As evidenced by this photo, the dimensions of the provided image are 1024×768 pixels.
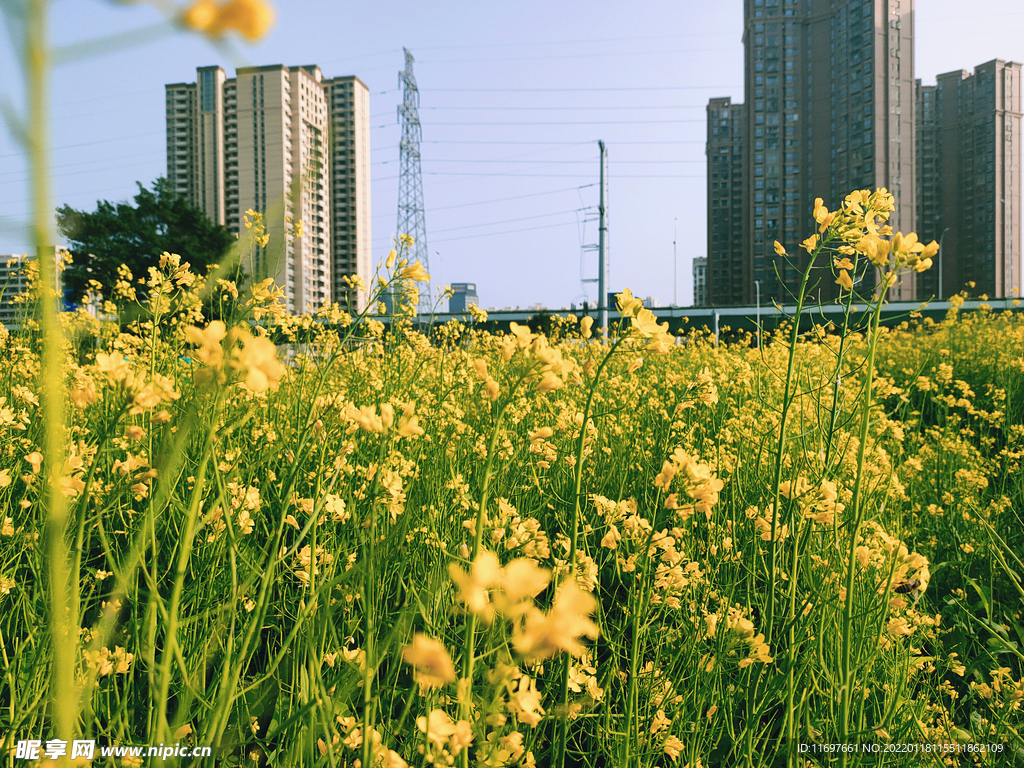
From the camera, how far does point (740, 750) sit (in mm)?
1047

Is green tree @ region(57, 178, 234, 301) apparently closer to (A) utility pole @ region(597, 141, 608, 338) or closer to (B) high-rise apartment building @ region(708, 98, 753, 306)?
(A) utility pole @ region(597, 141, 608, 338)

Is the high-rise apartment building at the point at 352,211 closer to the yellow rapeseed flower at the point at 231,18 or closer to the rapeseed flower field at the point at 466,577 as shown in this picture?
the rapeseed flower field at the point at 466,577

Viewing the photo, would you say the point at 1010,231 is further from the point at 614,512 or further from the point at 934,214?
the point at 614,512

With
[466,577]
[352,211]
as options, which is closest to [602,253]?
[352,211]

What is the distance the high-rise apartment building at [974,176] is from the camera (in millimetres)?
32906

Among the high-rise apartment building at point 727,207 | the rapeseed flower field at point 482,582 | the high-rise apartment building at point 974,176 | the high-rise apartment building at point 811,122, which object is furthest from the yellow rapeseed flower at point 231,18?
the high-rise apartment building at point 727,207

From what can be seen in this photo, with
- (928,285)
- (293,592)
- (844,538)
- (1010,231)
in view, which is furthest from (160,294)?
(1010,231)

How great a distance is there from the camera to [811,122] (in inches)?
1496

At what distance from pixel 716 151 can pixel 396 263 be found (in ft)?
167

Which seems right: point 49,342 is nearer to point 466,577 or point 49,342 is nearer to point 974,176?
point 466,577

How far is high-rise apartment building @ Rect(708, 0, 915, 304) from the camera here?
3341cm

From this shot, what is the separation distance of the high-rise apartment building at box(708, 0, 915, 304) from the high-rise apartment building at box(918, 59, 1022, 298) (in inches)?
166

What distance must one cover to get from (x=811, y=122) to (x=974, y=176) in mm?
10227

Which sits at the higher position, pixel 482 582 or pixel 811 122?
pixel 811 122
